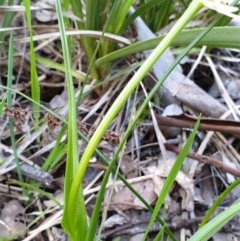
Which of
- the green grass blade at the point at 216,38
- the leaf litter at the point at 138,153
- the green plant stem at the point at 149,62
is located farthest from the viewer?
the leaf litter at the point at 138,153

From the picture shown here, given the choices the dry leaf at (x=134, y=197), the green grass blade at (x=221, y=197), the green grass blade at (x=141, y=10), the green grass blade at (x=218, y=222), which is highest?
the green grass blade at (x=141, y=10)

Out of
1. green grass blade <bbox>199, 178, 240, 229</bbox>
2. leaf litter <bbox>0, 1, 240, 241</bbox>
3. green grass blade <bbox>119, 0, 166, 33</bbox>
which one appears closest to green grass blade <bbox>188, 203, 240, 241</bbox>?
green grass blade <bbox>199, 178, 240, 229</bbox>

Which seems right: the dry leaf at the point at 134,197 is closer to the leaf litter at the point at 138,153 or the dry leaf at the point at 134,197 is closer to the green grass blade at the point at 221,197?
the leaf litter at the point at 138,153

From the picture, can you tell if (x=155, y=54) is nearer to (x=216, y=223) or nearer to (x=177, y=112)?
(x=216, y=223)

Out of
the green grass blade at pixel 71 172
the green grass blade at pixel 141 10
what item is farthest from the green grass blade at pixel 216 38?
the green grass blade at pixel 71 172

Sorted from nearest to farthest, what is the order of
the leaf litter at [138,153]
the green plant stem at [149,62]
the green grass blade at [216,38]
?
the green plant stem at [149,62] < the green grass blade at [216,38] < the leaf litter at [138,153]

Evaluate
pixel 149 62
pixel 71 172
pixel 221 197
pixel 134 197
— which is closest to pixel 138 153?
pixel 134 197

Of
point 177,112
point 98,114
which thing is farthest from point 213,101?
A: point 98,114

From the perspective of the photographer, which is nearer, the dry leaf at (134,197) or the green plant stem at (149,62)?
the green plant stem at (149,62)
